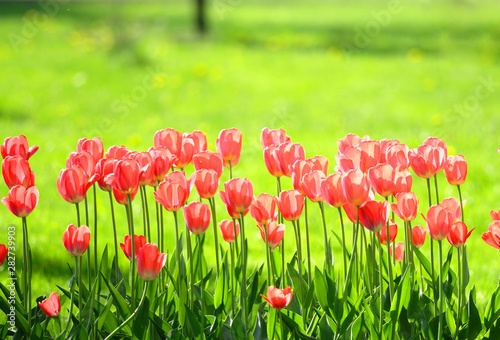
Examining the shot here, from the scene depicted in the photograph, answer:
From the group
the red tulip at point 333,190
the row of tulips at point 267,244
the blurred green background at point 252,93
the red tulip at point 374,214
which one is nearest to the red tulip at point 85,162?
the row of tulips at point 267,244

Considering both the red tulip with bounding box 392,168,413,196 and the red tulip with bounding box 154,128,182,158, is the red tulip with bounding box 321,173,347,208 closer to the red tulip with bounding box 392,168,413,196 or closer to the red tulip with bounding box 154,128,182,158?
the red tulip with bounding box 392,168,413,196

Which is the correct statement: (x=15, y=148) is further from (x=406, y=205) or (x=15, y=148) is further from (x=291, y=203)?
(x=406, y=205)

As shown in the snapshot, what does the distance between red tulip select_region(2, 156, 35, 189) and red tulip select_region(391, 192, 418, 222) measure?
3.37 ft

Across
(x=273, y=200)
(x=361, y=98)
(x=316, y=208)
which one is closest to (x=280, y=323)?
(x=273, y=200)

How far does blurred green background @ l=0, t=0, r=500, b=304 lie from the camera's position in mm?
4414

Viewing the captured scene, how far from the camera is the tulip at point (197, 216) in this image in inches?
64.4

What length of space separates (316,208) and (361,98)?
4.00 metres

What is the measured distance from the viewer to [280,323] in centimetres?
172

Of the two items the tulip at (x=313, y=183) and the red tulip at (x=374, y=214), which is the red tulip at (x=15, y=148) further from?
the red tulip at (x=374, y=214)

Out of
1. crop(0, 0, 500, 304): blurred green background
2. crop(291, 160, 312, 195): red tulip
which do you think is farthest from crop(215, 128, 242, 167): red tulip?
crop(0, 0, 500, 304): blurred green background

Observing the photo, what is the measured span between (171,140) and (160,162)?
0.63 feet

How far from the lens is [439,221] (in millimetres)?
1650

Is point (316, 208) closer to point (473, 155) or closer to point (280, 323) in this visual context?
point (473, 155)

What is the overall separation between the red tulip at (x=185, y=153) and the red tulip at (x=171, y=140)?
13 millimetres
